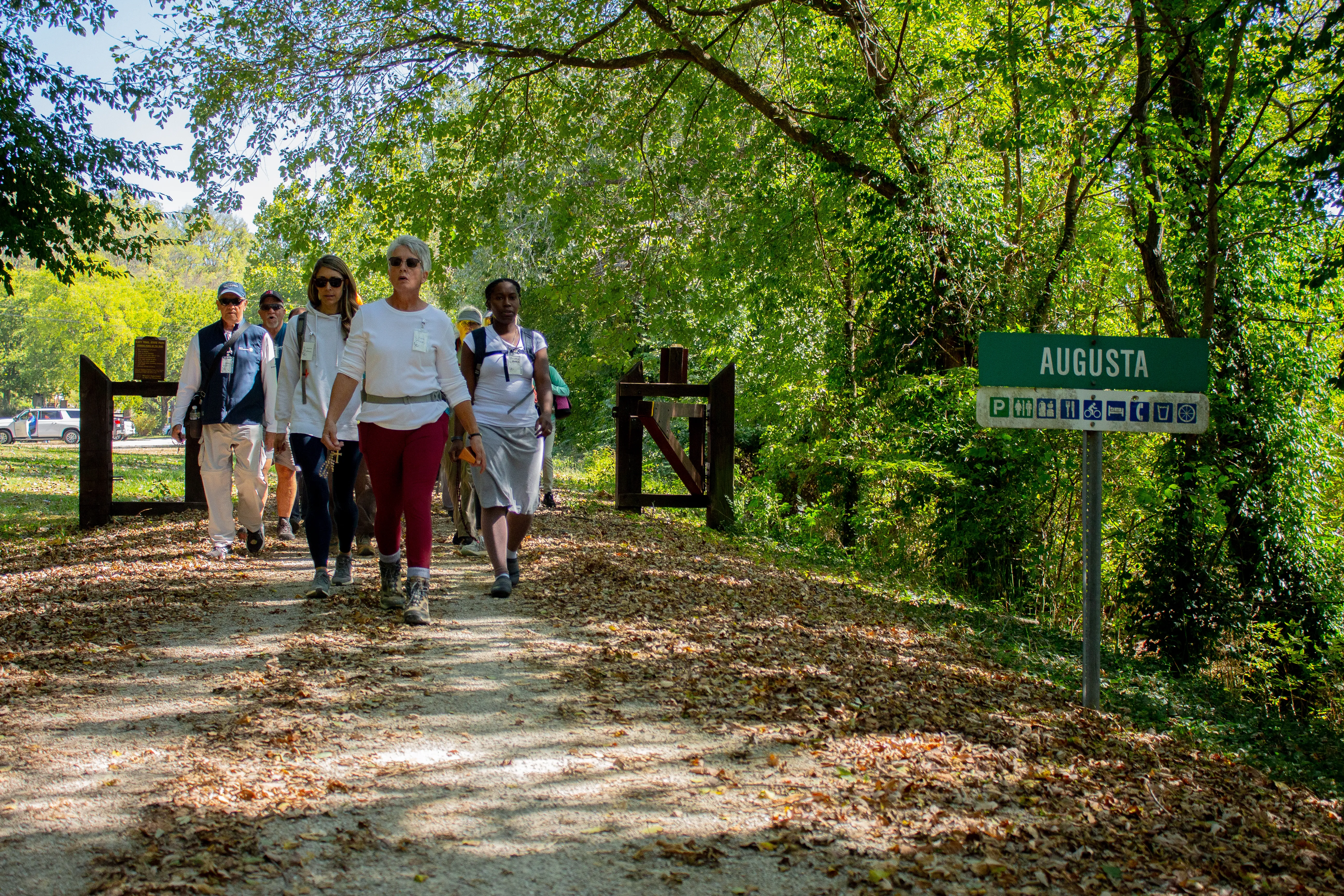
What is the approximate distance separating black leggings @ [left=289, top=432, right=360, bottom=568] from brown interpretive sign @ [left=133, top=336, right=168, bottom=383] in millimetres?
4674

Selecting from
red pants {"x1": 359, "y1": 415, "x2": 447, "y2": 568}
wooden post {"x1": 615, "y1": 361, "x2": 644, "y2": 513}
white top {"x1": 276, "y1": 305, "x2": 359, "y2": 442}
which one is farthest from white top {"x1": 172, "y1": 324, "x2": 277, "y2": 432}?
wooden post {"x1": 615, "y1": 361, "x2": 644, "y2": 513}

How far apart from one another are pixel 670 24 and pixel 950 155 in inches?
135

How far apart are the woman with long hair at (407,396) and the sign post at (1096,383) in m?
3.00

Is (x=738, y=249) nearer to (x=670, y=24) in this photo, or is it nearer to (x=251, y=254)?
(x=670, y=24)

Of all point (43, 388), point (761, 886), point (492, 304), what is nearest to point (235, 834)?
point (761, 886)

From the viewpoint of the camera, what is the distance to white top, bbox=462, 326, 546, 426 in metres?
6.64

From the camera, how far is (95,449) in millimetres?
9953

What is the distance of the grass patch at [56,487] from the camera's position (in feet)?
34.5

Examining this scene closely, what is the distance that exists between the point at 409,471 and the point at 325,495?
104 cm

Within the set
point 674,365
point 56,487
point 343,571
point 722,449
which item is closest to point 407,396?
point 343,571

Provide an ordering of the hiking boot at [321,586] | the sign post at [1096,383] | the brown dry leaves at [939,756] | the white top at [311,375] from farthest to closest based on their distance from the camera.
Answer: the white top at [311,375] → the hiking boot at [321,586] → the sign post at [1096,383] → the brown dry leaves at [939,756]

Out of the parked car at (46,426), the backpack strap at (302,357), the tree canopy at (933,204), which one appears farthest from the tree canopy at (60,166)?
the parked car at (46,426)

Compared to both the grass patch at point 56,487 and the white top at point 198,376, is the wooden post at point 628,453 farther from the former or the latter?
the grass patch at point 56,487

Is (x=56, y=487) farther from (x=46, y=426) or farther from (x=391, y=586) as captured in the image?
(x=46, y=426)
